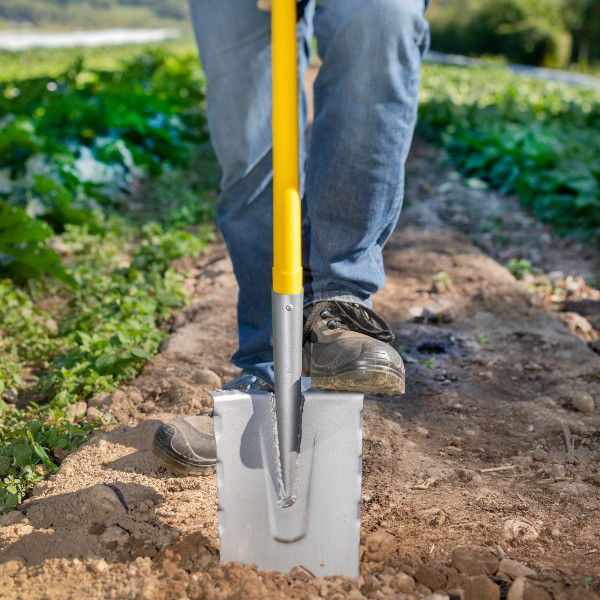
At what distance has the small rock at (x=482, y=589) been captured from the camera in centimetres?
132

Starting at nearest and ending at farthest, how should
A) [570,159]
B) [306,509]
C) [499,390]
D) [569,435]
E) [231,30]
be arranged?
[306,509] → [231,30] → [569,435] → [499,390] → [570,159]

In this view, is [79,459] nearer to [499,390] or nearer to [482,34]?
[499,390]

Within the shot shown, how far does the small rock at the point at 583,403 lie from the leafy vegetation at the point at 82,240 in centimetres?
141

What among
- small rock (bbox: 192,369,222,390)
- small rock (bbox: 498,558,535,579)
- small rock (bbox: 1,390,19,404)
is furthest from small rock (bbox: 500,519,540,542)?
small rock (bbox: 1,390,19,404)

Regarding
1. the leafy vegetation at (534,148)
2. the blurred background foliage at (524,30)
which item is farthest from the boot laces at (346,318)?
the blurred background foliage at (524,30)

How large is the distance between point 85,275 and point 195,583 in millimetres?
2108

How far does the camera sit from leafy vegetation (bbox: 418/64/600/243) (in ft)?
14.1

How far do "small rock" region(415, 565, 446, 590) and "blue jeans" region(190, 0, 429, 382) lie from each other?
0.63 meters

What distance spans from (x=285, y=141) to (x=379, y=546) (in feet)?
2.84

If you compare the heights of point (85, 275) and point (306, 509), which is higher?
point (306, 509)

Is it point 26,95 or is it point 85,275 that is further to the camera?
point 26,95

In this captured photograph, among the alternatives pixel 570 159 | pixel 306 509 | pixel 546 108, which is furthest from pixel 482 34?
pixel 306 509

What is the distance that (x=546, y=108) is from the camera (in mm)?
7102

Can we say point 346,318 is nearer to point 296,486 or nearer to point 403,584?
point 296,486
